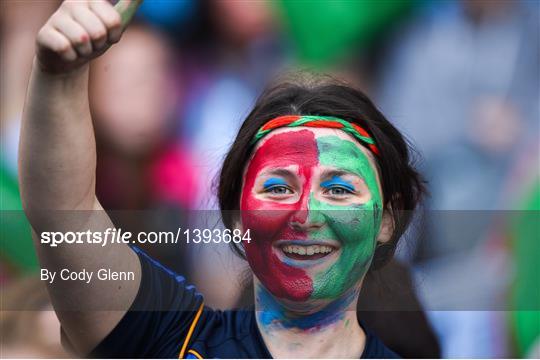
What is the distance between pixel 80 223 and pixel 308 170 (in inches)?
29.0

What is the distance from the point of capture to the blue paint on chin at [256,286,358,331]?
2.71 meters

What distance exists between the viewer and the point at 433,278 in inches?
112

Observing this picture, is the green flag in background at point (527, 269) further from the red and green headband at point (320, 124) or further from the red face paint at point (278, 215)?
the red face paint at point (278, 215)

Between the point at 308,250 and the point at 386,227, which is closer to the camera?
the point at 308,250

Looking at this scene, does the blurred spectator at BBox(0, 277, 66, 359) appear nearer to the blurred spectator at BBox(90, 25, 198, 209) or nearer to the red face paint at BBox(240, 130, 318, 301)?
the blurred spectator at BBox(90, 25, 198, 209)

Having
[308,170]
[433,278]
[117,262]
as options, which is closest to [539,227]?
[433,278]

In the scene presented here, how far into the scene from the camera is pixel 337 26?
2.82m

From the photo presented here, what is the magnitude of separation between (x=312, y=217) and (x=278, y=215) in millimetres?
110

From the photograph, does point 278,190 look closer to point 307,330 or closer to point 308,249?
point 308,249

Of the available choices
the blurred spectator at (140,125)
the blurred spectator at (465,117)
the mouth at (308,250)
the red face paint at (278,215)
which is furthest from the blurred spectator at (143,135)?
the blurred spectator at (465,117)

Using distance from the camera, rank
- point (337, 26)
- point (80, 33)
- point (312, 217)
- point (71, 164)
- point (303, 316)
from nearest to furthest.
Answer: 1. point (80, 33)
2. point (71, 164)
3. point (312, 217)
4. point (303, 316)
5. point (337, 26)

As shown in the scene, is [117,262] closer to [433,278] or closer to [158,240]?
[158,240]

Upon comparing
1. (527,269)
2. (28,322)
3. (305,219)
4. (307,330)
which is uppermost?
(305,219)

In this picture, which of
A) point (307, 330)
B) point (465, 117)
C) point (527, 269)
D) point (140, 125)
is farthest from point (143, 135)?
point (527, 269)
